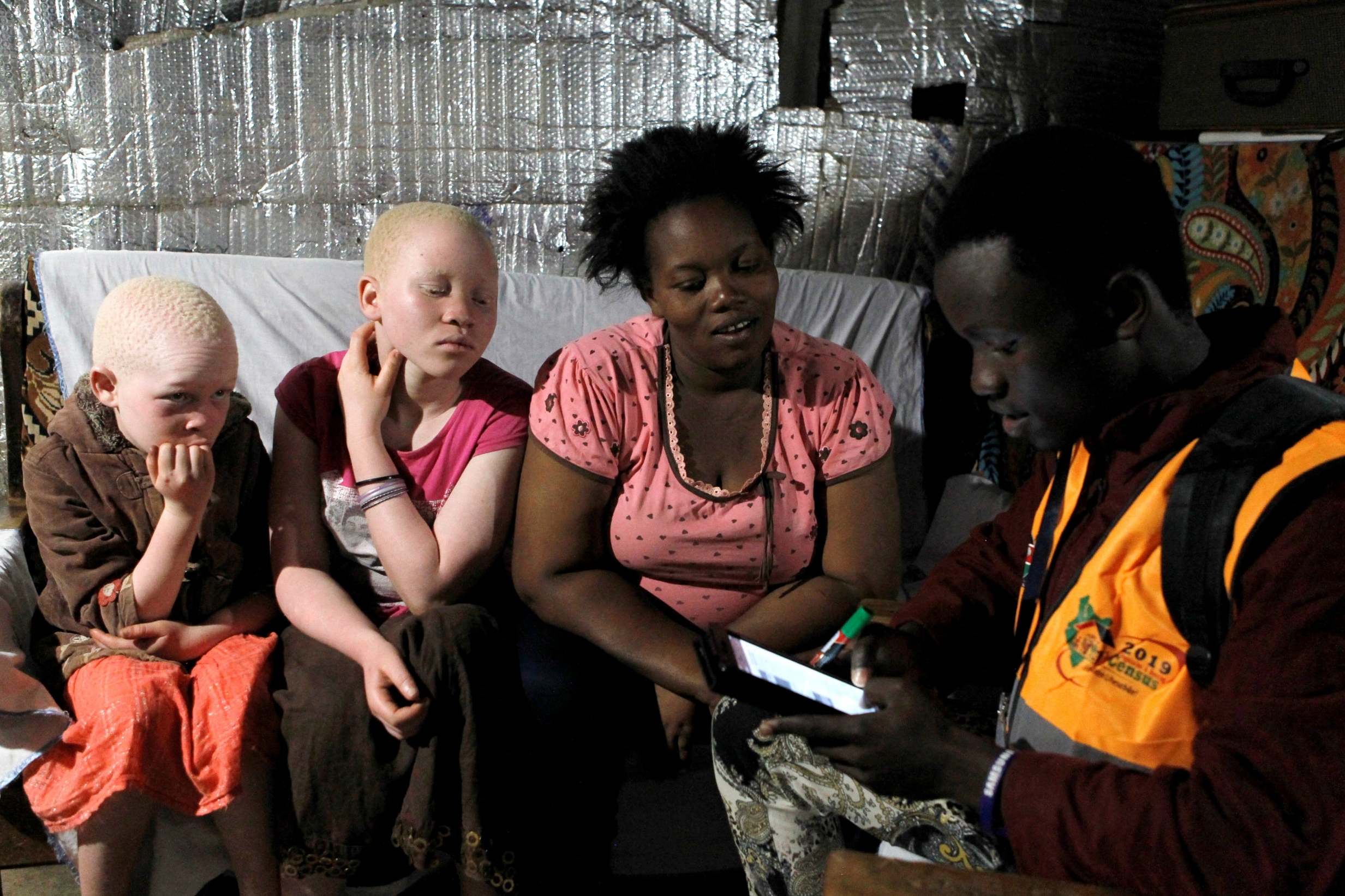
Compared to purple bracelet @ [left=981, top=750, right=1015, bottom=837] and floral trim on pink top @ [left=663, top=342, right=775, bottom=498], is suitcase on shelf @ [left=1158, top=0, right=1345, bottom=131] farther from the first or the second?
purple bracelet @ [left=981, top=750, right=1015, bottom=837]

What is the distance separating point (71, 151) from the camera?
2764 mm

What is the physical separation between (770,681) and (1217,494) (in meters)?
0.51

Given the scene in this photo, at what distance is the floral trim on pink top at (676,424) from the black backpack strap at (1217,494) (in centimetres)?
100

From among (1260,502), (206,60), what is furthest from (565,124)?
(1260,502)

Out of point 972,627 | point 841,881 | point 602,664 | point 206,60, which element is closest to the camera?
point 841,881

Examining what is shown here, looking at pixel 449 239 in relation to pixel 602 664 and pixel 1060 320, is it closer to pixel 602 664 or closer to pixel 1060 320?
pixel 602 664

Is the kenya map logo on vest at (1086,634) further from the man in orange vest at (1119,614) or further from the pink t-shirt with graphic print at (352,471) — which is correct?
the pink t-shirt with graphic print at (352,471)

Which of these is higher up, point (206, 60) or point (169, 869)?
point (206, 60)

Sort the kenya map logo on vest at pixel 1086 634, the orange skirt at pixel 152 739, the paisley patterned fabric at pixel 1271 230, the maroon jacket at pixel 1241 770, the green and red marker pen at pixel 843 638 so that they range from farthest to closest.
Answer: the paisley patterned fabric at pixel 1271 230, the orange skirt at pixel 152 739, the green and red marker pen at pixel 843 638, the kenya map logo on vest at pixel 1086 634, the maroon jacket at pixel 1241 770

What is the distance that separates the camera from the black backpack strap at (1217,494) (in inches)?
42.2

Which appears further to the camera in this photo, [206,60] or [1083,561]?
[206,60]

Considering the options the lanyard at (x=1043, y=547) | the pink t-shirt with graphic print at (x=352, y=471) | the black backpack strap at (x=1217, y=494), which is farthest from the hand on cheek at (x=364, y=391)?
the black backpack strap at (x=1217, y=494)

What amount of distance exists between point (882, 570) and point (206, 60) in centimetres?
204

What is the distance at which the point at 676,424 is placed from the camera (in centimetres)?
209
